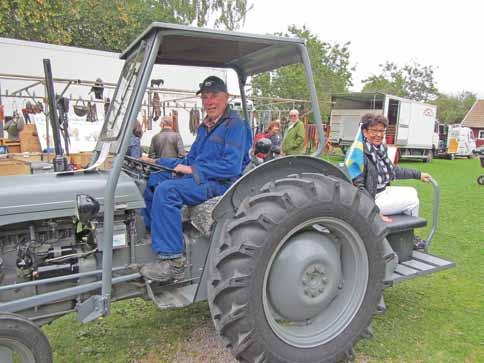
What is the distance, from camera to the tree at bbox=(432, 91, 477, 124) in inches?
2459

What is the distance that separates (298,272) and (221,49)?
1819 millimetres

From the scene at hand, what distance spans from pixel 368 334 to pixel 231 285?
1.18 meters

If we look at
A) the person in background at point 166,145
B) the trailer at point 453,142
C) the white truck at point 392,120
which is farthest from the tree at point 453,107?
the person in background at point 166,145

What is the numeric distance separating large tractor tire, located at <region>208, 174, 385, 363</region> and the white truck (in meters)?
16.0

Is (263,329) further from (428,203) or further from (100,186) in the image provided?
(428,203)

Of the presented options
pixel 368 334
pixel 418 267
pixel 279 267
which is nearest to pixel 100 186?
pixel 279 267

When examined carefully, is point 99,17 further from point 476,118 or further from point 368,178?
point 476,118

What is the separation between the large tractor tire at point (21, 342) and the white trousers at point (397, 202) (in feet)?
9.69

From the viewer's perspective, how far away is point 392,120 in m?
18.5

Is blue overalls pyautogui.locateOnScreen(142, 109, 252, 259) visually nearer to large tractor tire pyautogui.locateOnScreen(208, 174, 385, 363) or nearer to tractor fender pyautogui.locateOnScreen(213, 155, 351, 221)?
tractor fender pyautogui.locateOnScreen(213, 155, 351, 221)

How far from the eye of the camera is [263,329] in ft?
7.70

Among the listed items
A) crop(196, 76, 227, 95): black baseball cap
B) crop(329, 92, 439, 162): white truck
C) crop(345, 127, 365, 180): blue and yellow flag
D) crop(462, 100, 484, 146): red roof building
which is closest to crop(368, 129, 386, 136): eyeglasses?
crop(345, 127, 365, 180): blue and yellow flag

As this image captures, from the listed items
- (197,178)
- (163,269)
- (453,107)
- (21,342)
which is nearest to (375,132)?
(197,178)

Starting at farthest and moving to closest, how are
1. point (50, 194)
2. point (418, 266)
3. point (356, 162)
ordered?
point (356, 162), point (418, 266), point (50, 194)
